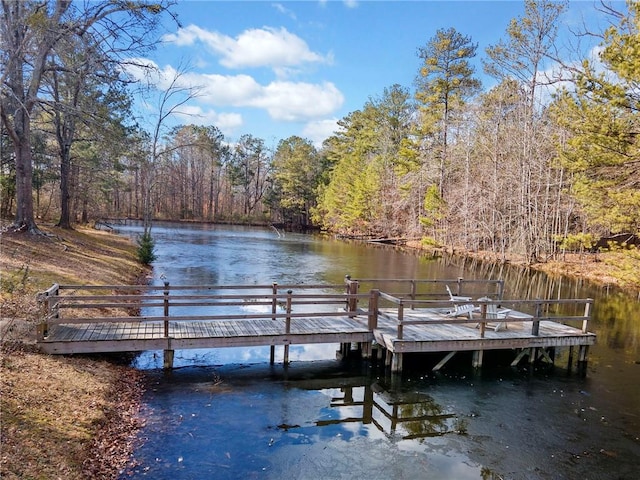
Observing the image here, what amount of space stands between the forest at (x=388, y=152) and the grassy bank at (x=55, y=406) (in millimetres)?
7162

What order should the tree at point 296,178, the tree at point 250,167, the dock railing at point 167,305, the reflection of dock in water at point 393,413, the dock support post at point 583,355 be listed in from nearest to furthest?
1. the reflection of dock in water at point 393,413
2. the dock railing at point 167,305
3. the dock support post at point 583,355
4. the tree at point 296,178
5. the tree at point 250,167

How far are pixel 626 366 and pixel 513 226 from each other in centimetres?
2115

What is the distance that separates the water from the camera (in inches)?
235

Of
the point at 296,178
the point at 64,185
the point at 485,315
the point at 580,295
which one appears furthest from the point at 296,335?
the point at 296,178

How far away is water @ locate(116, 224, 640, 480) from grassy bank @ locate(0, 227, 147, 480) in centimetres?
38

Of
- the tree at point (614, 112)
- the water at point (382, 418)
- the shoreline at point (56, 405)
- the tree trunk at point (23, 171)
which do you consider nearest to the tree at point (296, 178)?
the tree trunk at point (23, 171)

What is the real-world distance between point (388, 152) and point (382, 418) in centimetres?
4297

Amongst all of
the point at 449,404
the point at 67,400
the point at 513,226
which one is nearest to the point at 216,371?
the point at 67,400

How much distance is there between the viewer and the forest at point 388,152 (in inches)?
483

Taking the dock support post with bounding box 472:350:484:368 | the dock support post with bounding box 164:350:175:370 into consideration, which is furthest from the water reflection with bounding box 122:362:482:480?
the dock support post with bounding box 472:350:484:368

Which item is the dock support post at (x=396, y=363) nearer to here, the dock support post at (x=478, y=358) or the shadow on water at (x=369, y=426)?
the shadow on water at (x=369, y=426)

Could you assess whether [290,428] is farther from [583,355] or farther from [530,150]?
[530,150]

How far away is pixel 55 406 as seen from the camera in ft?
19.2

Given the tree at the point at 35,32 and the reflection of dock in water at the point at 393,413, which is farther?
the tree at the point at 35,32
